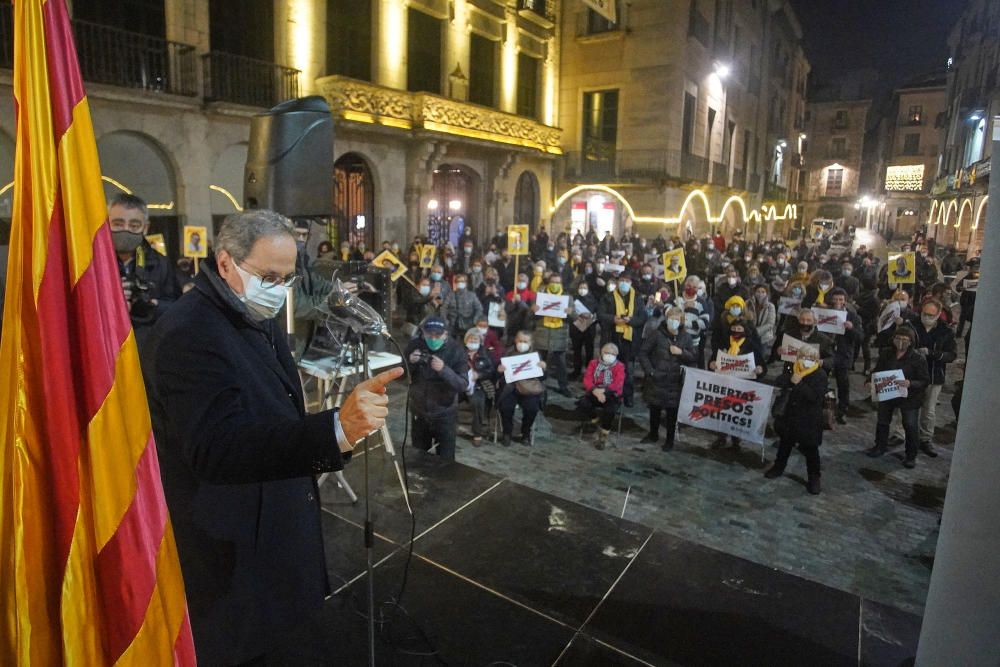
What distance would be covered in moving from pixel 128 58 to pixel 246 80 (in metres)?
2.68

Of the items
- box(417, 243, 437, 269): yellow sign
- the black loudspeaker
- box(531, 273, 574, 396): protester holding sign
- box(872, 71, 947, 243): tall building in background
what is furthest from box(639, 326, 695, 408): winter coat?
box(872, 71, 947, 243): tall building in background

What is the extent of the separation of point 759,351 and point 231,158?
13.7 meters

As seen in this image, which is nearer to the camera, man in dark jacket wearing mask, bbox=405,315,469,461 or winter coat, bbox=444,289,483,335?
man in dark jacket wearing mask, bbox=405,315,469,461

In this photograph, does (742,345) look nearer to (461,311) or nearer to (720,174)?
(461,311)

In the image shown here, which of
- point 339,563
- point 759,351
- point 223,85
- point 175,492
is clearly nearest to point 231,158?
point 223,85

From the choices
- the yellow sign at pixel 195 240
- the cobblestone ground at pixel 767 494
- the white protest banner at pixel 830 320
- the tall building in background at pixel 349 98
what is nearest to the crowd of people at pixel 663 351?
the white protest banner at pixel 830 320

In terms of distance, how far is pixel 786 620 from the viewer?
334cm

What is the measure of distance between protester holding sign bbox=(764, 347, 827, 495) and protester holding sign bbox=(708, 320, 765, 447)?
107 centimetres

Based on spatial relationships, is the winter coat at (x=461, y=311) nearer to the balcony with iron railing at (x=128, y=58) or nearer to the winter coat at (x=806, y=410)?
the winter coat at (x=806, y=410)

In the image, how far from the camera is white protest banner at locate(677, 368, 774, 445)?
7562 mm

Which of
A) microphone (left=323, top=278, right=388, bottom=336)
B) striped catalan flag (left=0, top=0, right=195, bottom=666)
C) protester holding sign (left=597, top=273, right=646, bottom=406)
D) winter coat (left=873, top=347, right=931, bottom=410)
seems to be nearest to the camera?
striped catalan flag (left=0, top=0, right=195, bottom=666)

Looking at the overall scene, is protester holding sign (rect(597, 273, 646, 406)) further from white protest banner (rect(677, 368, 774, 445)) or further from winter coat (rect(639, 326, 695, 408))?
white protest banner (rect(677, 368, 774, 445))

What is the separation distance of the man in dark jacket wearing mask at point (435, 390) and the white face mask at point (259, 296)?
4183 millimetres

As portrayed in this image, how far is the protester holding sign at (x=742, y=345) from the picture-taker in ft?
26.8
